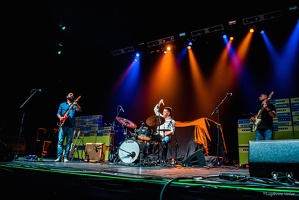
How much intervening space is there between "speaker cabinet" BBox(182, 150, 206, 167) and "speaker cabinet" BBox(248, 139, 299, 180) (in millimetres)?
3727

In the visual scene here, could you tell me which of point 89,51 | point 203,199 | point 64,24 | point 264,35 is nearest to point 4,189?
point 203,199

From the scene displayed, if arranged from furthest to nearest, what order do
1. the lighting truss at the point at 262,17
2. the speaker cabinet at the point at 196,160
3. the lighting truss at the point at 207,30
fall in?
the lighting truss at the point at 207,30 → the lighting truss at the point at 262,17 → the speaker cabinet at the point at 196,160

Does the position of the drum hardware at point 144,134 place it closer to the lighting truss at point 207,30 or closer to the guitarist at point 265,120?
the guitarist at point 265,120

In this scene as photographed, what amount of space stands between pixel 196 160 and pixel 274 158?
4166 mm

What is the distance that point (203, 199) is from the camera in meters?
1.84

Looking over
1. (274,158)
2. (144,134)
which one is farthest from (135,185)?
(144,134)

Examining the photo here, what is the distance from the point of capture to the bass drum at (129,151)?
242 inches

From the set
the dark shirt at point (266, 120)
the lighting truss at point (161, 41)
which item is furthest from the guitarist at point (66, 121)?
the dark shirt at point (266, 120)

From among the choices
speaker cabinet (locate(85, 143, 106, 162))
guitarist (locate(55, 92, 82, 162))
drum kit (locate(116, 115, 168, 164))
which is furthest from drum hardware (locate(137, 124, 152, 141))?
speaker cabinet (locate(85, 143, 106, 162))

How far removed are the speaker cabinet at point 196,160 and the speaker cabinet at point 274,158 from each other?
12.2ft

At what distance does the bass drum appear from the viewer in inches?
242

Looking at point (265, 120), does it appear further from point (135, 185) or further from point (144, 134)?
point (135, 185)

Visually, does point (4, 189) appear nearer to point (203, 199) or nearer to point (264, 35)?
point (203, 199)

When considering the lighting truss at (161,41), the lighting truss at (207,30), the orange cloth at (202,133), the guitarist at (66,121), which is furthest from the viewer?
the lighting truss at (161,41)
